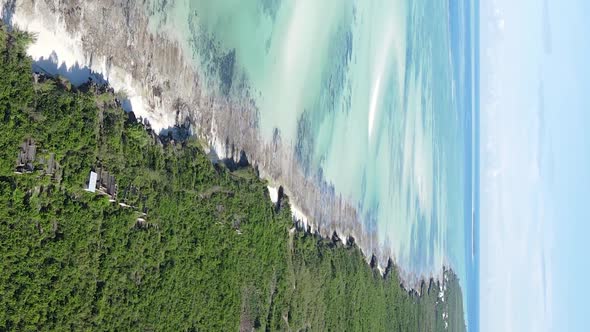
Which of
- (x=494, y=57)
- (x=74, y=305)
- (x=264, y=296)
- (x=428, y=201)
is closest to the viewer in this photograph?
(x=74, y=305)

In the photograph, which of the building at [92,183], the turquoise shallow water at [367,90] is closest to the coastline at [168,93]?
the turquoise shallow water at [367,90]

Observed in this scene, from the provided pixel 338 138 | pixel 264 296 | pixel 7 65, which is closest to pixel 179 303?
pixel 264 296

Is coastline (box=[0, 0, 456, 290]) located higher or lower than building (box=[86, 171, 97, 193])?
higher

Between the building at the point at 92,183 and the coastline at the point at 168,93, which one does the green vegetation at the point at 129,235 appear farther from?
the coastline at the point at 168,93

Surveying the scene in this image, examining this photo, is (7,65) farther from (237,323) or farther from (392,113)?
(392,113)

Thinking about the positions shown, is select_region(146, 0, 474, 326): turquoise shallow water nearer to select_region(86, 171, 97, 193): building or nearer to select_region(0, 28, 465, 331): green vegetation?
select_region(0, 28, 465, 331): green vegetation

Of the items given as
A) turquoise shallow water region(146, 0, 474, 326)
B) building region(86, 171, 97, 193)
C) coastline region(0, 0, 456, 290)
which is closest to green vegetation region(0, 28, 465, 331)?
building region(86, 171, 97, 193)

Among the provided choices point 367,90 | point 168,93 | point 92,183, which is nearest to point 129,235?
point 92,183
